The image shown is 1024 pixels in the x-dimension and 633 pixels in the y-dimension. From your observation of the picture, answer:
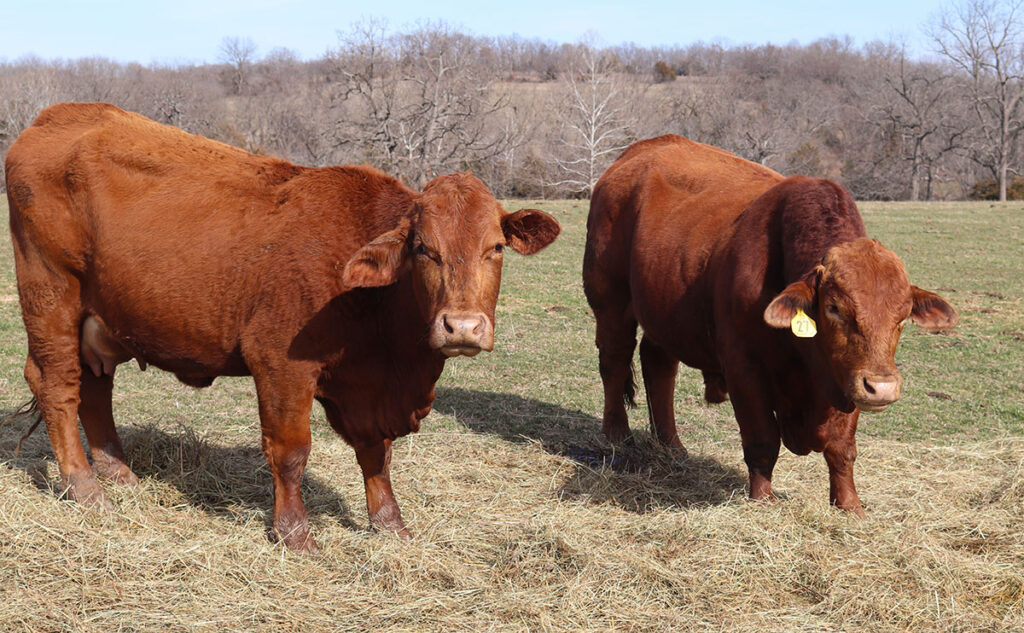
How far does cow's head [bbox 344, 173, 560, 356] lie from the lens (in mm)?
3904

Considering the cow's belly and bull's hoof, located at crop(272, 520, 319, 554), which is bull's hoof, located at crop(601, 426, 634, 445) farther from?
the cow's belly

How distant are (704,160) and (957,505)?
3.04 m

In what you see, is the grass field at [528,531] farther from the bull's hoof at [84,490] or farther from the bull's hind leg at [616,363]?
the bull's hind leg at [616,363]

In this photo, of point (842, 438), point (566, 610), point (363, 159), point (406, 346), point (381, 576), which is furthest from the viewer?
point (363, 159)

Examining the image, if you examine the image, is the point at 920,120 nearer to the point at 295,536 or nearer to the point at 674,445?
the point at 674,445

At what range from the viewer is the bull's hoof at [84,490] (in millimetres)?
5037

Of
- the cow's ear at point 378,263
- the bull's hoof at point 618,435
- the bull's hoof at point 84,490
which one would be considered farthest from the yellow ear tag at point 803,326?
the bull's hoof at point 84,490

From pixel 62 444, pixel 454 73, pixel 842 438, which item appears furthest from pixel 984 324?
pixel 454 73

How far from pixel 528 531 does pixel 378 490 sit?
868 mm

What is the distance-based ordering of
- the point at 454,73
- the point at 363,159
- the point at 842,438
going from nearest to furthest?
the point at 842,438, the point at 363,159, the point at 454,73

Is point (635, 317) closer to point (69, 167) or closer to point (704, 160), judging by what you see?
point (704, 160)

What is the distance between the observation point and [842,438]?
4.95 metres

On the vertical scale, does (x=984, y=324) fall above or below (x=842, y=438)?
below

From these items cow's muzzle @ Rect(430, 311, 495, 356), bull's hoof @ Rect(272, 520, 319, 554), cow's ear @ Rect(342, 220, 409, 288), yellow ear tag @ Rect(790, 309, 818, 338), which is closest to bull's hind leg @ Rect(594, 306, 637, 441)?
yellow ear tag @ Rect(790, 309, 818, 338)
